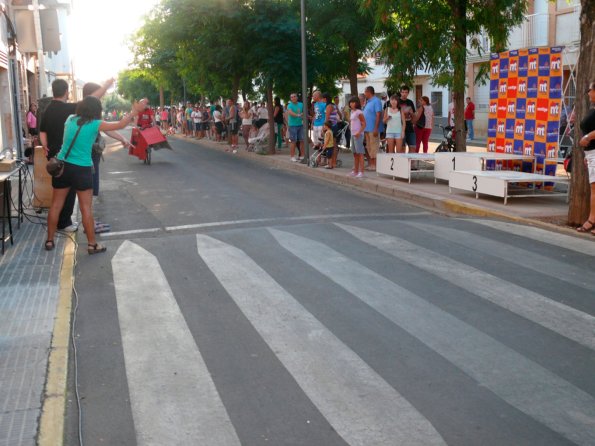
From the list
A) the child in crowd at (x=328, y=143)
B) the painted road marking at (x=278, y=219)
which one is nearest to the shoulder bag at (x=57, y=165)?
the painted road marking at (x=278, y=219)

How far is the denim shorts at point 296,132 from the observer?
20.7m

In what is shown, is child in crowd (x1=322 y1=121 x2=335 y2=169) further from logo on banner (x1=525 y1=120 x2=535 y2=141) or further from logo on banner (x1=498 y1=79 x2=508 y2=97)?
logo on banner (x1=525 y1=120 x2=535 y2=141)

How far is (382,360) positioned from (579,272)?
334cm

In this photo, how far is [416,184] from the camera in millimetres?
14516

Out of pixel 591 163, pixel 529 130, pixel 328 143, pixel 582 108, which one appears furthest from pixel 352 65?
pixel 591 163

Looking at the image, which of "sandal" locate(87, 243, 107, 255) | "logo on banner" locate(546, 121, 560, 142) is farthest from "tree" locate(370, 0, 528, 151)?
"sandal" locate(87, 243, 107, 255)

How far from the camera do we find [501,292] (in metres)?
6.70

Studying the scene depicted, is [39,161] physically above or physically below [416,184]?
above

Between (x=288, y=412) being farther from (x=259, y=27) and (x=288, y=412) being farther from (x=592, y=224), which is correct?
(x=259, y=27)

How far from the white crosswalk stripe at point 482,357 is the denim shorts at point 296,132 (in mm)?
13308

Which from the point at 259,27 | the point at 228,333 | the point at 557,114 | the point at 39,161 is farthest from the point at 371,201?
the point at 259,27

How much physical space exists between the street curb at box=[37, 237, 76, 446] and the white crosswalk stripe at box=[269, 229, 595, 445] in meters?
2.48

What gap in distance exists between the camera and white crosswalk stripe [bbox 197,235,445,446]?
157 inches

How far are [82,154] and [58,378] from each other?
4.20 m
